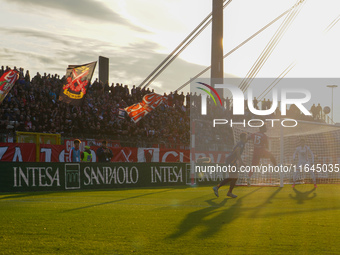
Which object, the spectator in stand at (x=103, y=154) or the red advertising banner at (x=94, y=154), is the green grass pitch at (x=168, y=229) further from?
the red advertising banner at (x=94, y=154)

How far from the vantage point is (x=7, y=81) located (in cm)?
2203

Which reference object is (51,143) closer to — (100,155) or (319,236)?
(100,155)

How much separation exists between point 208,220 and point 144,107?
66.1 feet

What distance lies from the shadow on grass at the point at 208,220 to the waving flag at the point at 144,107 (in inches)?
650

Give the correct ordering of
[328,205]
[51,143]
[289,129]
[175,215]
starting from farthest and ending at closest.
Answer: [289,129], [51,143], [328,205], [175,215]

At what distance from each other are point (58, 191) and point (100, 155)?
2.63 meters

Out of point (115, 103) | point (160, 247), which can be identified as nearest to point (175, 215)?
point (160, 247)

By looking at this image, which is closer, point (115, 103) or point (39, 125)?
point (39, 125)

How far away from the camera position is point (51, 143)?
2405 cm

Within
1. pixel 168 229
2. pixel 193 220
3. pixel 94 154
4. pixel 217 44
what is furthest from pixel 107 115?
pixel 168 229

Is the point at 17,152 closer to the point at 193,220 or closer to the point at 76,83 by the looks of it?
the point at 76,83

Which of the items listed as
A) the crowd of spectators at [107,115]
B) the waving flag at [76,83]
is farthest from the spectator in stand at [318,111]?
the waving flag at [76,83]

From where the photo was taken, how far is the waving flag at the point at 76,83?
24.9 m

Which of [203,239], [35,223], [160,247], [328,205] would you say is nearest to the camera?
[160,247]
